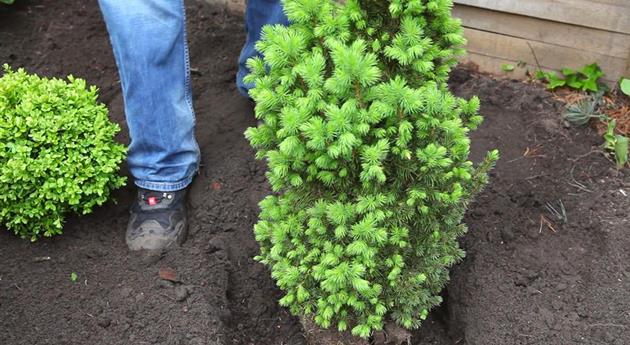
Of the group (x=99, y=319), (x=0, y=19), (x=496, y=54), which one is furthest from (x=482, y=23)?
(x=0, y=19)

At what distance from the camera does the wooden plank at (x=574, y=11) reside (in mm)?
3521

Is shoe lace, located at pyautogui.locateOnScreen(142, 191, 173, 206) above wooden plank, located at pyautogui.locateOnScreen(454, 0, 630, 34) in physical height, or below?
below

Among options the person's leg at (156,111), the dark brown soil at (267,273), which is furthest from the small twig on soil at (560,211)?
the person's leg at (156,111)

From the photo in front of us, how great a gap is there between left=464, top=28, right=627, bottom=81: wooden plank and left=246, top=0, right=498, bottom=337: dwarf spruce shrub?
1.63 metres

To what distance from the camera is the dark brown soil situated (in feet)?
8.76

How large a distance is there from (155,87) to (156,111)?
109 millimetres

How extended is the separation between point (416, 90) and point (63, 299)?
66.1 inches

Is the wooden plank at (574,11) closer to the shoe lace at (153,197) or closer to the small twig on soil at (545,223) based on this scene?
the small twig on soil at (545,223)

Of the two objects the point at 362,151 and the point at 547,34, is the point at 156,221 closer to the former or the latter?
the point at 362,151

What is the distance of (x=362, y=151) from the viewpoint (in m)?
2.06

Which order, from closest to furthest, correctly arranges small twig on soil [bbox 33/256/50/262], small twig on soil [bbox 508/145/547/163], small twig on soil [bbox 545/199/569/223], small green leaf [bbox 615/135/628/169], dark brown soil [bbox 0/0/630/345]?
dark brown soil [bbox 0/0/630/345] → small twig on soil [bbox 33/256/50/262] → small twig on soil [bbox 545/199/569/223] → small green leaf [bbox 615/135/628/169] → small twig on soil [bbox 508/145/547/163]

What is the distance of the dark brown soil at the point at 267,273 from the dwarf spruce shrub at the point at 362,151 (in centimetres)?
44

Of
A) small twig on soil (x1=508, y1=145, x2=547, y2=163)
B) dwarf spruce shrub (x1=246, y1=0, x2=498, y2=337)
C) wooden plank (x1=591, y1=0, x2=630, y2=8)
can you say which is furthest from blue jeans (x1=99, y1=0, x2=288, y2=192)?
wooden plank (x1=591, y1=0, x2=630, y2=8)

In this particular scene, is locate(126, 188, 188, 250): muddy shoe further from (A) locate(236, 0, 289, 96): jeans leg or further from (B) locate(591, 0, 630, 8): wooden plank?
(B) locate(591, 0, 630, 8): wooden plank
